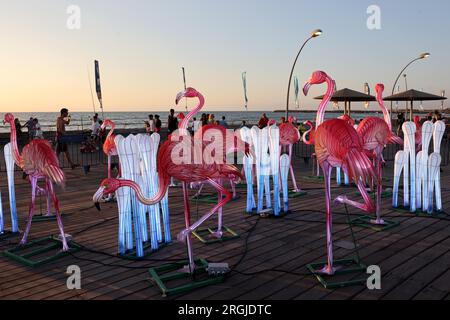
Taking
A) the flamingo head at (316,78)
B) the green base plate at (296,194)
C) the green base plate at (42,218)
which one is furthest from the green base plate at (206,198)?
the flamingo head at (316,78)

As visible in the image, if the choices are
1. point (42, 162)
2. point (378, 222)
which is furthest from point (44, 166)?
point (378, 222)

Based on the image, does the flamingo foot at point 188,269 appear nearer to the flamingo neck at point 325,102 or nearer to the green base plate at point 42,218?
the flamingo neck at point 325,102

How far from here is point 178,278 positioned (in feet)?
14.4

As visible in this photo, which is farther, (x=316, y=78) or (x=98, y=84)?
(x=98, y=84)

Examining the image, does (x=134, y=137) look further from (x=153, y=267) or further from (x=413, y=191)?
(x=413, y=191)

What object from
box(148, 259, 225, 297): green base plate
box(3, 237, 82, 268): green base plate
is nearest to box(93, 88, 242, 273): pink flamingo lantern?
box(148, 259, 225, 297): green base plate

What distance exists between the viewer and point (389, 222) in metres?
6.34

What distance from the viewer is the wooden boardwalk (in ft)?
13.2

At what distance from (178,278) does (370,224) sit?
347 centimetres

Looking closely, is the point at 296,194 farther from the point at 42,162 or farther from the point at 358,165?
the point at 42,162

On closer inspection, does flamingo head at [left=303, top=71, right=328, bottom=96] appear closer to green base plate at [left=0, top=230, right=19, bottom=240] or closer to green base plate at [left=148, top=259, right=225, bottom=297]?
green base plate at [left=148, top=259, right=225, bottom=297]

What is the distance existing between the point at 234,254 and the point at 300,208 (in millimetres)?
2787
